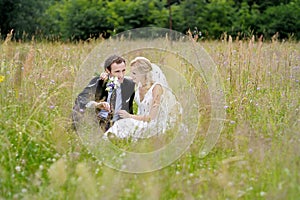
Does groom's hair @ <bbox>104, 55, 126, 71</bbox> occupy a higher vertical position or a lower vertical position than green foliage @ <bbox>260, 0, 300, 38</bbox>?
higher

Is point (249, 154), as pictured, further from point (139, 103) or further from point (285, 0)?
point (285, 0)

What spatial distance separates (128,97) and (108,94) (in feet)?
0.70

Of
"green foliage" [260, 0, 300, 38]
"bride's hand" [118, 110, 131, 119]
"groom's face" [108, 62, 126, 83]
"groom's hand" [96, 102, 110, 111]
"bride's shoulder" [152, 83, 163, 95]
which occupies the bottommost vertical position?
"green foliage" [260, 0, 300, 38]

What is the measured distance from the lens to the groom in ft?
14.4

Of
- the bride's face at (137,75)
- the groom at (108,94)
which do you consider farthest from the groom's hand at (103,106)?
the bride's face at (137,75)

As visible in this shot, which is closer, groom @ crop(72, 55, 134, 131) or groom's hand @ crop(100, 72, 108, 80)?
groom @ crop(72, 55, 134, 131)

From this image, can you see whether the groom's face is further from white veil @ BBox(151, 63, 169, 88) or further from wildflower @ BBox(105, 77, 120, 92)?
white veil @ BBox(151, 63, 169, 88)

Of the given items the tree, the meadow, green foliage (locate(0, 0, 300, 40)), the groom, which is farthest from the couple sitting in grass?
the tree

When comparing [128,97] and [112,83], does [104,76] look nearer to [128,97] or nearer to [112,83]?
[112,83]

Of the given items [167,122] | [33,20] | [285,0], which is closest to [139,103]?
[167,122]

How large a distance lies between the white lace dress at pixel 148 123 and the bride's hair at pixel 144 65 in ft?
0.41

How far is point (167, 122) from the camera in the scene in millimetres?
3934

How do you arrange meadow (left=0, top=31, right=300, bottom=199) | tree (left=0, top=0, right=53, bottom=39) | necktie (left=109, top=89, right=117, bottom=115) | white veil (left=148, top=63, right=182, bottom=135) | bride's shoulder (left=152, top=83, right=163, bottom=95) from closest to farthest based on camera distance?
1. meadow (left=0, top=31, right=300, bottom=199)
2. white veil (left=148, top=63, right=182, bottom=135)
3. bride's shoulder (left=152, top=83, right=163, bottom=95)
4. necktie (left=109, top=89, right=117, bottom=115)
5. tree (left=0, top=0, right=53, bottom=39)

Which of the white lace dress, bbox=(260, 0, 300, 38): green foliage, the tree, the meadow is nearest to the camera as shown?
the meadow
